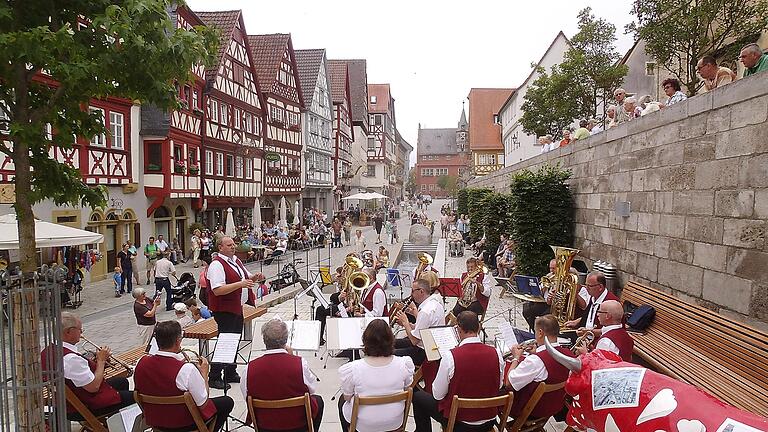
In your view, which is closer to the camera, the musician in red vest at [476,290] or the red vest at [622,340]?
the red vest at [622,340]

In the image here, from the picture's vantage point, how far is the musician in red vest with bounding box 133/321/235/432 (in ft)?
14.3

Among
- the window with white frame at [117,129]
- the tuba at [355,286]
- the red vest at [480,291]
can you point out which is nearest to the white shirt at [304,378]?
the tuba at [355,286]

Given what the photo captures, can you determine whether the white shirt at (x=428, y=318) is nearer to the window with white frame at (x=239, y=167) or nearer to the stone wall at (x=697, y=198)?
the stone wall at (x=697, y=198)

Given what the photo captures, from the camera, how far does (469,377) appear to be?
4.35m

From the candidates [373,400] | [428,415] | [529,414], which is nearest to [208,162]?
[428,415]

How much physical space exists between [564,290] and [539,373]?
3.36 metres

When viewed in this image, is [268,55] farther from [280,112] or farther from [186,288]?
[186,288]

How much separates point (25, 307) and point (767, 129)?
22.1 ft

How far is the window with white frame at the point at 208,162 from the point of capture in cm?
2350

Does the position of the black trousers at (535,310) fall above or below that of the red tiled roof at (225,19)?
below

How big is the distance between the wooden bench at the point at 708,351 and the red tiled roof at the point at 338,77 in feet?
144

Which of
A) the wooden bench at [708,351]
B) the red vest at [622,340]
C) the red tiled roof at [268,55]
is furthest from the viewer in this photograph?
the red tiled roof at [268,55]

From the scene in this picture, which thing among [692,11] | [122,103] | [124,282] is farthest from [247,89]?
[692,11]

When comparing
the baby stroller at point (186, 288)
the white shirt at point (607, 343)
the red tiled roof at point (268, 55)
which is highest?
the red tiled roof at point (268, 55)
